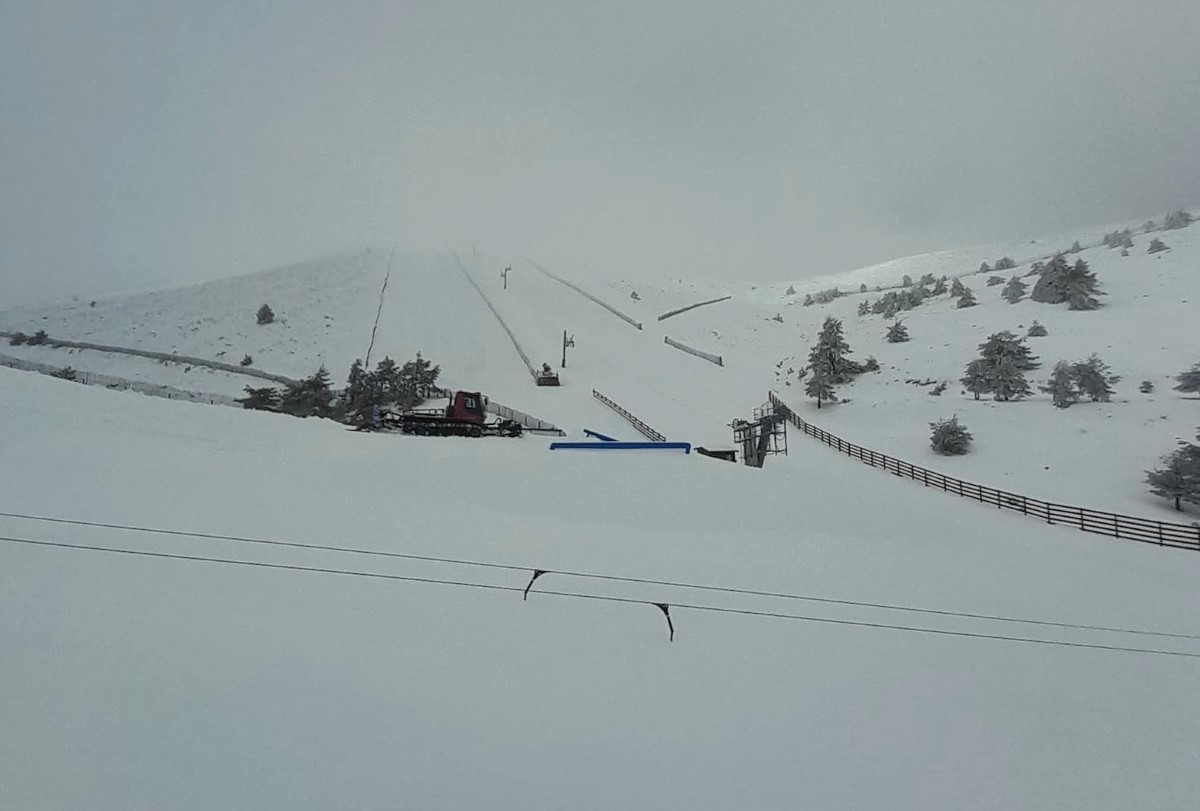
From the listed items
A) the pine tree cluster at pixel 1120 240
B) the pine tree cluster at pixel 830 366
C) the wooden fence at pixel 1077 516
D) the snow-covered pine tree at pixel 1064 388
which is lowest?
the wooden fence at pixel 1077 516

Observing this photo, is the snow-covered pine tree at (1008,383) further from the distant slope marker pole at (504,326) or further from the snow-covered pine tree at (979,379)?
the distant slope marker pole at (504,326)

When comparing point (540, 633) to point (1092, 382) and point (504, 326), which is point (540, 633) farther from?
point (504, 326)

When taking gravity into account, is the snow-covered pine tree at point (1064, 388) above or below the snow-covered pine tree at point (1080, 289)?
below

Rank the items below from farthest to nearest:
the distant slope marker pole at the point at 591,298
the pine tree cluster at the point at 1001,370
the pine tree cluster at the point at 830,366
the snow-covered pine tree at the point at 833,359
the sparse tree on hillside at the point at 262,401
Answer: the distant slope marker pole at the point at 591,298
the snow-covered pine tree at the point at 833,359
the pine tree cluster at the point at 830,366
the pine tree cluster at the point at 1001,370
the sparse tree on hillside at the point at 262,401

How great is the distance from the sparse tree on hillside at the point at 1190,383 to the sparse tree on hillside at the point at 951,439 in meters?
11.2

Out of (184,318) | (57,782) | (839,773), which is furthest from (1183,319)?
(184,318)

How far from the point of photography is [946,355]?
3534 cm

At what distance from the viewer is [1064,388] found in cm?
2495

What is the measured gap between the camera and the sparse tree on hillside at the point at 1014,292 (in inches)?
1725

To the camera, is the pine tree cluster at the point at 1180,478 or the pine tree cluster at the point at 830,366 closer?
the pine tree cluster at the point at 1180,478

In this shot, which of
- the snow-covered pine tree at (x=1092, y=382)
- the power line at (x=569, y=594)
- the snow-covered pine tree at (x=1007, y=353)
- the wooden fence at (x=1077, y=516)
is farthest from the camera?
the snow-covered pine tree at (x=1007, y=353)

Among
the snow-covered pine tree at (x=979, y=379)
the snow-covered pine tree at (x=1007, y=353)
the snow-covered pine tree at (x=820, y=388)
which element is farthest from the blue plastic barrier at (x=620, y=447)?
the snow-covered pine tree at (x=1007, y=353)

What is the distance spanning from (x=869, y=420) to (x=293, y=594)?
29589 millimetres

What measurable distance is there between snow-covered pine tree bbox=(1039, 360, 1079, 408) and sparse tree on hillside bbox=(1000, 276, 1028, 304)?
23.0 meters
